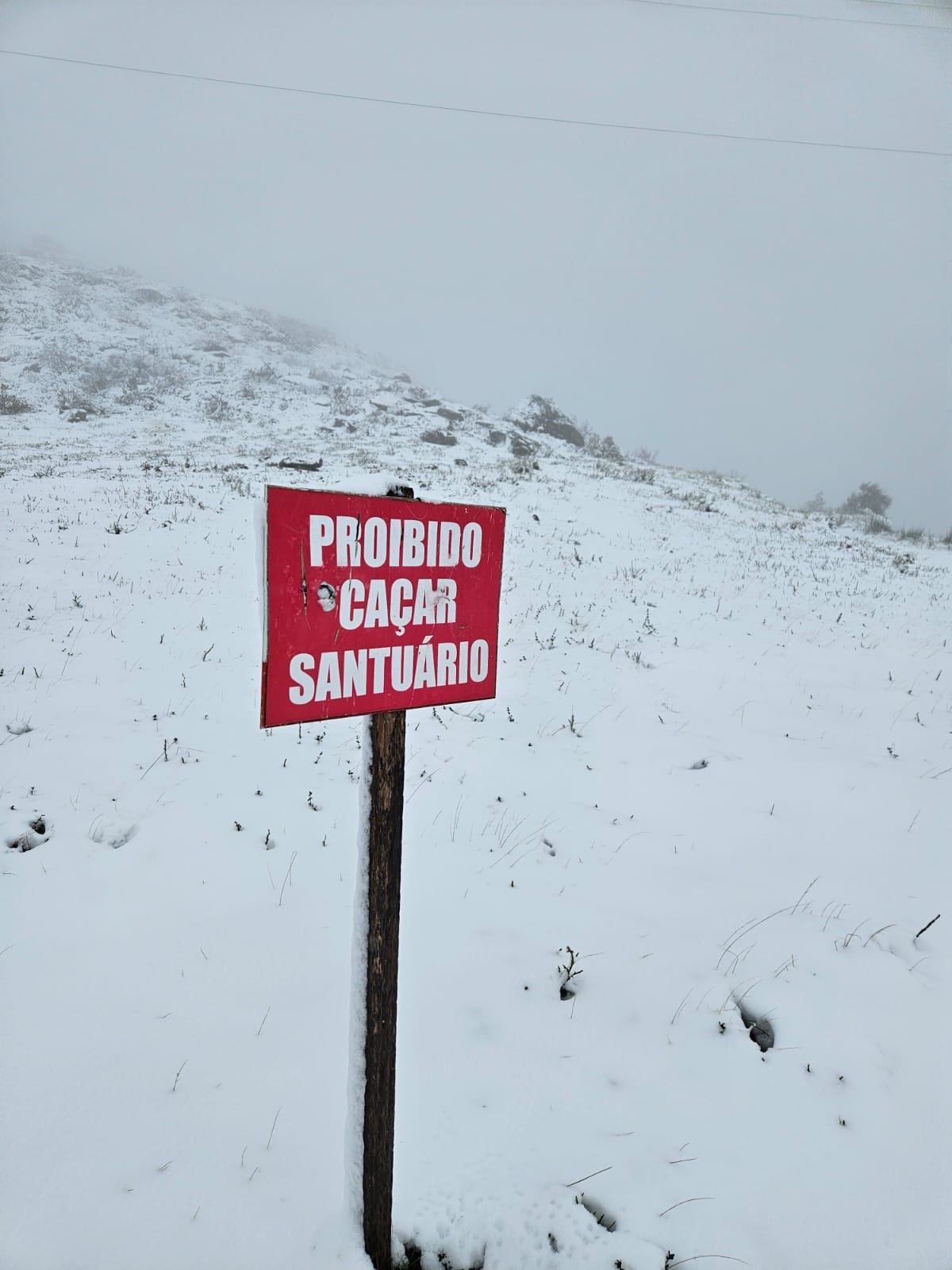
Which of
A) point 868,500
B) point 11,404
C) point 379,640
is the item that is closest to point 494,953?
point 379,640

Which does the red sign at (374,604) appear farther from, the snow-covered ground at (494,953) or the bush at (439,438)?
the bush at (439,438)

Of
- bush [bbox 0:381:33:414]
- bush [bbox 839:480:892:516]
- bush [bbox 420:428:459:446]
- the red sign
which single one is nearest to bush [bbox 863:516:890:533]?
bush [bbox 839:480:892:516]

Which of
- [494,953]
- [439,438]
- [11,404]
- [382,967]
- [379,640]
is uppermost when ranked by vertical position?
[11,404]

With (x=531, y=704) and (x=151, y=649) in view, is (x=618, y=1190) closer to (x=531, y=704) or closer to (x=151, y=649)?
(x=531, y=704)

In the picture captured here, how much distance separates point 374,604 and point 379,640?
0.11m

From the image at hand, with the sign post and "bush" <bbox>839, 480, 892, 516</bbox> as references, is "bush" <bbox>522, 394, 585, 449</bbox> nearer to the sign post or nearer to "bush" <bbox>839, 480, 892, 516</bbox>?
"bush" <bbox>839, 480, 892, 516</bbox>

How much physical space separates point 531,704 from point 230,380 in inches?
1610

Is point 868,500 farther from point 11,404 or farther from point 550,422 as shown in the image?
point 11,404

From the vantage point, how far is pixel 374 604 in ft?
5.10

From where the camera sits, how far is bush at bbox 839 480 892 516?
3825cm

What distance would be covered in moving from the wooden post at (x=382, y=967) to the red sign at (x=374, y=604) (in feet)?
0.45

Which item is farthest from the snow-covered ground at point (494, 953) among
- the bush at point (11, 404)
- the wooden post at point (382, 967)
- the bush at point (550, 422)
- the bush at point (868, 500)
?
the bush at point (868, 500)

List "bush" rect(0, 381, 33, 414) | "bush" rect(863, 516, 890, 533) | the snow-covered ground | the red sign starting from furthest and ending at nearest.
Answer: "bush" rect(0, 381, 33, 414) < "bush" rect(863, 516, 890, 533) < the snow-covered ground < the red sign

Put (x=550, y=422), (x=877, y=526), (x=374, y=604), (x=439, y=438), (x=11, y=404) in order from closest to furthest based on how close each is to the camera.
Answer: (x=374, y=604)
(x=877, y=526)
(x=11, y=404)
(x=439, y=438)
(x=550, y=422)
